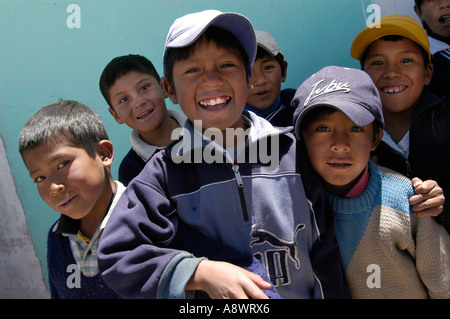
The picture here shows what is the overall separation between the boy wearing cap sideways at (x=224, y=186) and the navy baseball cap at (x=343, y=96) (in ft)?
0.51

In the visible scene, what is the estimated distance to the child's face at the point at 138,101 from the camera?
2.21 metres

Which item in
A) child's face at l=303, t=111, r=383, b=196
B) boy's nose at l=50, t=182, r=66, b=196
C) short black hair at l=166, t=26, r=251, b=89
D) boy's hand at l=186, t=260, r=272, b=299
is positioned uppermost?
short black hair at l=166, t=26, r=251, b=89

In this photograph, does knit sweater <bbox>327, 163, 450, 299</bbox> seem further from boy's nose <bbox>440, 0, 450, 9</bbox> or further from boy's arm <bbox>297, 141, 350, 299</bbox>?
boy's nose <bbox>440, 0, 450, 9</bbox>

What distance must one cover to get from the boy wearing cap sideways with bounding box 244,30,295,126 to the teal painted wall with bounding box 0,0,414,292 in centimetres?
30

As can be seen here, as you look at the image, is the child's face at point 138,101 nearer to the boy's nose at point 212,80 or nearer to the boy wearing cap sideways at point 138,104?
the boy wearing cap sideways at point 138,104

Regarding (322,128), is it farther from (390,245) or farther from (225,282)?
(225,282)

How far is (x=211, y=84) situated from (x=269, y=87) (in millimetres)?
846

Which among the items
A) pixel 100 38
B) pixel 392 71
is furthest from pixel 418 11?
pixel 100 38

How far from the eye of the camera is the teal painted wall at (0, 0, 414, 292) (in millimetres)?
2512

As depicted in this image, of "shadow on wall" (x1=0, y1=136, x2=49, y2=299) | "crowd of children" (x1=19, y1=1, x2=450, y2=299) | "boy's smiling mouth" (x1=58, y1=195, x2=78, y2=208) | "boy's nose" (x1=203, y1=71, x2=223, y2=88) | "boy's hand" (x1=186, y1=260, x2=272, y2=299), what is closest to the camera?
"boy's hand" (x1=186, y1=260, x2=272, y2=299)

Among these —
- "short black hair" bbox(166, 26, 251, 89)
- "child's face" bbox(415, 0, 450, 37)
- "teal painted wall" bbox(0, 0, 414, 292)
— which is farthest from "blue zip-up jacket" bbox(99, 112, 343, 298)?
"child's face" bbox(415, 0, 450, 37)

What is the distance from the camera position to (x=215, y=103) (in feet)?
5.18
